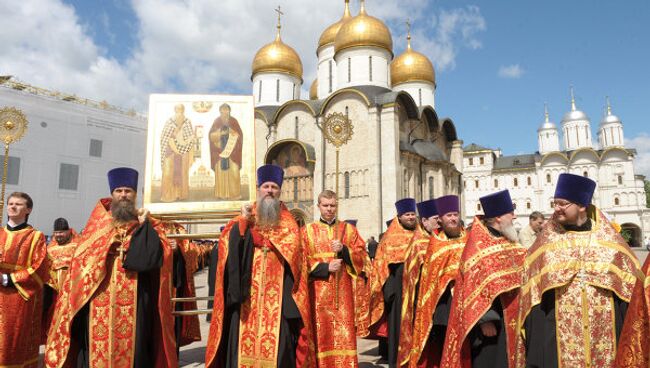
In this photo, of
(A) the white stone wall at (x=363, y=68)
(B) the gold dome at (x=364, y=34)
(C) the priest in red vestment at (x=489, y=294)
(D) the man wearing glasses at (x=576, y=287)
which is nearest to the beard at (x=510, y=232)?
(C) the priest in red vestment at (x=489, y=294)

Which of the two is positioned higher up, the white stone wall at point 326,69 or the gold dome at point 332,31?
the gold dome at point 332,31

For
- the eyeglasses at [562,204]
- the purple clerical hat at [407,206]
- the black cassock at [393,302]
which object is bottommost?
the black cassock at [393,302]

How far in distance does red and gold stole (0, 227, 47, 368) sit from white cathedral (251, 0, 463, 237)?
54.5ft

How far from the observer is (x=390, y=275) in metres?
5.97

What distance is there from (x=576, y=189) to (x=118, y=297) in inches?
134

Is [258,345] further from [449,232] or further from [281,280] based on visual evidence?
[449,232]

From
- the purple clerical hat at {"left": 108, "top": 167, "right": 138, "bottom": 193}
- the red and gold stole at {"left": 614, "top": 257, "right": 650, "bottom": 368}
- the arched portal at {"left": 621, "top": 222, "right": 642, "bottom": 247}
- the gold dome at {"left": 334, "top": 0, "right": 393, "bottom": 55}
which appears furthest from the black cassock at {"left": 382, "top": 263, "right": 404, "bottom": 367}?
the arched portal at {"left": 621, "top": 222, "right": 642, "bottom": 247}

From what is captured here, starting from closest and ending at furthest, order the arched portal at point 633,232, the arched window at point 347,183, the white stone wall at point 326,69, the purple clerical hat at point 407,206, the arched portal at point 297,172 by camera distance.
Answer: the purple clerical hat at point 407,206 → the arched window at point 347,183 → the arched portal at point 297,172 → the white stone wall at point 326,69 → the arched portal at point 633,232

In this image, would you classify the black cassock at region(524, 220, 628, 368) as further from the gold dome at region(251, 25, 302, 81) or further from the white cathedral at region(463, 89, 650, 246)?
the white cathedral at region(463, 89, 650, 246)

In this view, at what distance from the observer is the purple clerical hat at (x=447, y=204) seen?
14.0 feet

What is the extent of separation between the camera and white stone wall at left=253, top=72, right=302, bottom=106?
97.0 ft

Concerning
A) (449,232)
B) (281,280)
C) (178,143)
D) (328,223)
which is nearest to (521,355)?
(449,232)

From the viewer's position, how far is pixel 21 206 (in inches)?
171

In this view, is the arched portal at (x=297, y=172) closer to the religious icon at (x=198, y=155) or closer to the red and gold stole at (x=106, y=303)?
the religious icon at (x=198, y=155)
